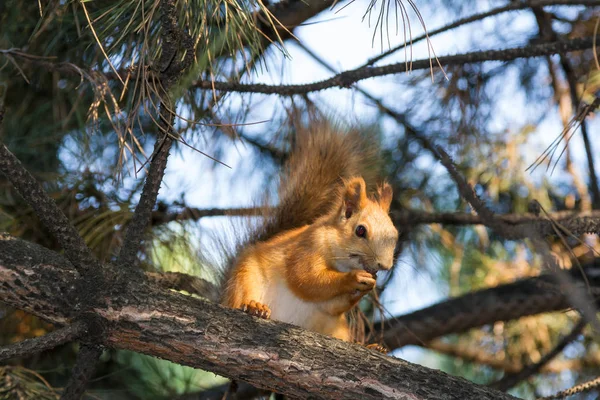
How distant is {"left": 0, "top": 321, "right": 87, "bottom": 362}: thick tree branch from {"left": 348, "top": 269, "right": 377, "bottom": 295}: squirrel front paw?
0.50 m

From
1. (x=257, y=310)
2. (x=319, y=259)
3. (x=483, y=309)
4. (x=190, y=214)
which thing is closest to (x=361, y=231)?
(x=319, y=259)

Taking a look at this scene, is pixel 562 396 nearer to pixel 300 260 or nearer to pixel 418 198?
pixel 300 260

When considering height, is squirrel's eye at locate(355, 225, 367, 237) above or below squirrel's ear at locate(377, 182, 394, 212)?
below

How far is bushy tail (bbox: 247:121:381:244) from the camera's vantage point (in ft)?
5.47

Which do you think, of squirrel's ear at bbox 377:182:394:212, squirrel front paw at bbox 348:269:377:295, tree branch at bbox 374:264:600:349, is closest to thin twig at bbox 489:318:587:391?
tree branch at bbox 374:264:600:349

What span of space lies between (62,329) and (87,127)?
662 millimetres

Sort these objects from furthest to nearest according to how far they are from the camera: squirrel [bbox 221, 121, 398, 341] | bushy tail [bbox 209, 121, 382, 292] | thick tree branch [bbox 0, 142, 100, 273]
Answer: bushy tail [bbox 209, 121, 382, 292], squirrel [bbox 221, 121, 398, 341], thick tree branch [bbox 0, 142, 100, 273]

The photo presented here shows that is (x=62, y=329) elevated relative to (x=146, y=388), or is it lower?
lower

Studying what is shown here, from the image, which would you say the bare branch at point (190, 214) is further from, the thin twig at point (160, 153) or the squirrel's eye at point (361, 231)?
the thin twig at point (160, 153)

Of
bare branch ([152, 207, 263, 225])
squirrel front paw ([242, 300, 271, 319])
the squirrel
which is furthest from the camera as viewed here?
bare branch ([152, 207, 263, 225])

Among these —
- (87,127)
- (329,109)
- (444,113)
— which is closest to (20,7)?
(87,127)

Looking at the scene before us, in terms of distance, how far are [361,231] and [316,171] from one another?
0.29 m

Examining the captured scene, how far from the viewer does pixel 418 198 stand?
7.07ft

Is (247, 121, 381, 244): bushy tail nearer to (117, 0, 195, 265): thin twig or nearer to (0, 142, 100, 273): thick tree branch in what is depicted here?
(117, 0, 195, 265): thin twig
